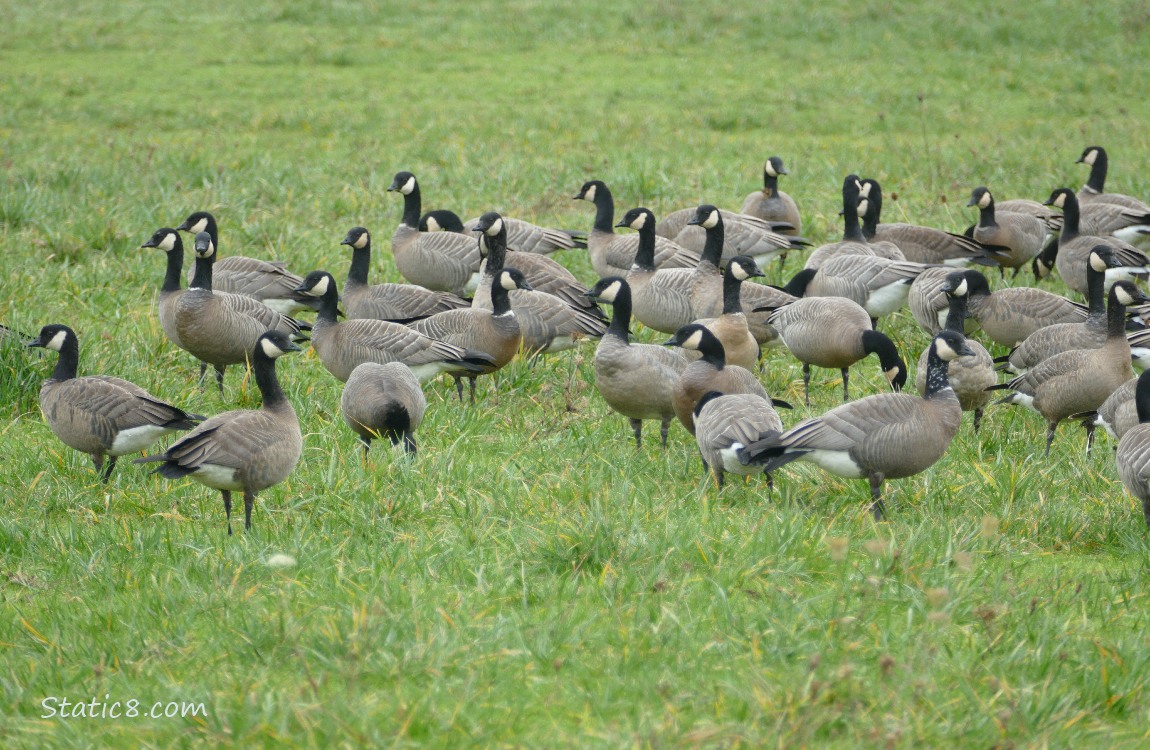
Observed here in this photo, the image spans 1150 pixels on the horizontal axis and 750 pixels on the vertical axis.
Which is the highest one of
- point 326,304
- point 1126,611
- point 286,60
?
point 286,60

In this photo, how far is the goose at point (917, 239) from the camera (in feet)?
35.2

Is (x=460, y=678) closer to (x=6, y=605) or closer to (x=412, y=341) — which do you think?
(x=6, y=605)

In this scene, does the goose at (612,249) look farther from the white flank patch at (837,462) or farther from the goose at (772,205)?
the white flank patch at (837,462)

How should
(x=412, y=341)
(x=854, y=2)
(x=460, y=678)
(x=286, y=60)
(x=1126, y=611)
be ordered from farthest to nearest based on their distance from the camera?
(x=854, y=2), (x=286, y=60), (x=412, y=341), (x=1126, y=611), (x=460, y=678)

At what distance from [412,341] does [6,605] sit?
3785 millimetres

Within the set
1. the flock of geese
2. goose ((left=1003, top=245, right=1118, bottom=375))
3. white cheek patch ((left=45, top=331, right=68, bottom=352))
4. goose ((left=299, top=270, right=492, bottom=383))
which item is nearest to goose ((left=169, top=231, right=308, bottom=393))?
the flock of geese

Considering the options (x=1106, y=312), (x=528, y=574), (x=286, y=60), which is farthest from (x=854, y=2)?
(x=528, y=574)

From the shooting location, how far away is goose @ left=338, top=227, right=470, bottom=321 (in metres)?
9.67

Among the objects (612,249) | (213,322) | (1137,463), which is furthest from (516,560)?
(612,249)

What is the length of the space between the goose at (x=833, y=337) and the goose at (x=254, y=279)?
3.92 meters

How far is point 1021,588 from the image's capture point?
5.19 meters

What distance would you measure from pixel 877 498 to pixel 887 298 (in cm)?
385

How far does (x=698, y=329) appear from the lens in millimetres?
7664

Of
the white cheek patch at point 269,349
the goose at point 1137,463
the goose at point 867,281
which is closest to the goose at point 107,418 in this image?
the white cheek patch at point 269,349
